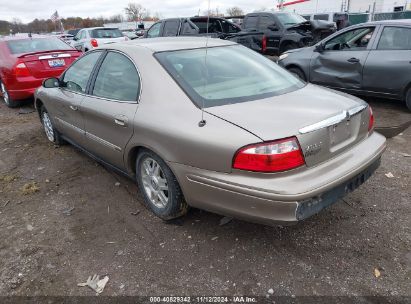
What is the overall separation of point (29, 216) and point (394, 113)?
5499 millimetres

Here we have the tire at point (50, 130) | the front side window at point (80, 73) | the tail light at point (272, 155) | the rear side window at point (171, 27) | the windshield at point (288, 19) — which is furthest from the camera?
the windshield at point (288, 19)

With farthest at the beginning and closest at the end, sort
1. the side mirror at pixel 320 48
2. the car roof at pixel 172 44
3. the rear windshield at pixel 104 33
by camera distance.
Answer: the rear windshield at pixel 104 33
the side mirror at pixel 320 48
the car roof at pixel 172 44

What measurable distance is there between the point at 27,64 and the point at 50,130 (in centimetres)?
257

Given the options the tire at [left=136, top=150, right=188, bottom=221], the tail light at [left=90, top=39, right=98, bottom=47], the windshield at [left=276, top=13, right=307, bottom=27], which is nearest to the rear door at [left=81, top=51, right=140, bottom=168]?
the tire at [left=136, top=150, right=188, bottom=221]

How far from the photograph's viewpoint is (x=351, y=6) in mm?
35125

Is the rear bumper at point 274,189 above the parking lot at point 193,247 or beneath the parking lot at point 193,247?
above

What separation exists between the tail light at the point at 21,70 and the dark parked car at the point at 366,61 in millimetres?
5334

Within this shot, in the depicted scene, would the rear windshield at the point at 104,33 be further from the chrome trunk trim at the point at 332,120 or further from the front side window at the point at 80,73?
the chrome trunk trim at the point at 332,120

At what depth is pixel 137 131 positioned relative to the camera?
3123 millimetres

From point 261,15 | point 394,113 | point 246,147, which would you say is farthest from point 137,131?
point 261,15

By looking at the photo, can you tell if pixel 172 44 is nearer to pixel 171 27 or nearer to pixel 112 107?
pixel 112 107

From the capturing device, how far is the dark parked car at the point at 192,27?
1039cm

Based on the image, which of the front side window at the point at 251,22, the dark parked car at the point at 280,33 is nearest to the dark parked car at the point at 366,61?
the dark parked car at the point at 280,33

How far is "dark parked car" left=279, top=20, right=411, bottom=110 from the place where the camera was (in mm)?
5934
